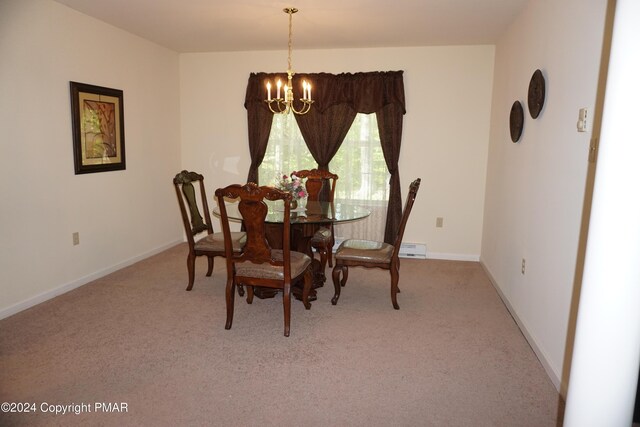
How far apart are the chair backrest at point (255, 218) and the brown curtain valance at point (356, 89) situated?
2443 mm

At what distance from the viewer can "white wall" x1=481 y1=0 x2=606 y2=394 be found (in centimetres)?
221

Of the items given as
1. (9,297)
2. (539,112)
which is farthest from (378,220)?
(9,297)

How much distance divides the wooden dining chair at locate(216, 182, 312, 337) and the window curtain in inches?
86.0

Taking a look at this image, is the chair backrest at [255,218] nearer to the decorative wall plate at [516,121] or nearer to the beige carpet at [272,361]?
the beige carpet at [272,361]

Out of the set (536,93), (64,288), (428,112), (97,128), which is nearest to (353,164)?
(428,112)

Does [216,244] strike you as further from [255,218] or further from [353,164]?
[353,164]

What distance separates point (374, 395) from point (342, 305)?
49.5 inches

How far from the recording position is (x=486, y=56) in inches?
183

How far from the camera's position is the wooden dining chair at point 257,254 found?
2643mm

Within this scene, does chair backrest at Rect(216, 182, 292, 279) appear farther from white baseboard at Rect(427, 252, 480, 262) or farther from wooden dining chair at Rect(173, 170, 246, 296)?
white baseboard at Rect(427, 252, 480, 262)

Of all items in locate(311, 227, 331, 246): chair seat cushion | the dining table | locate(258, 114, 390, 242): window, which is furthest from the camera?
locate(258, 114, 390, 242): window

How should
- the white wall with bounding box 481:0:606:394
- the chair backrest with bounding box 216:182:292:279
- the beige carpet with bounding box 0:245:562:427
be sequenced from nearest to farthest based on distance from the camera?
the beige carpet with bounding box 0:245:562:427, the white wall with bounding box 481:0:606:394, the chair backrest with bounding box 216:182:292:279

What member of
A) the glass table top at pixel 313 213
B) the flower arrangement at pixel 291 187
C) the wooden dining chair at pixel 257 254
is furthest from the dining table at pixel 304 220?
the wooden dining chair at pixel 257 254

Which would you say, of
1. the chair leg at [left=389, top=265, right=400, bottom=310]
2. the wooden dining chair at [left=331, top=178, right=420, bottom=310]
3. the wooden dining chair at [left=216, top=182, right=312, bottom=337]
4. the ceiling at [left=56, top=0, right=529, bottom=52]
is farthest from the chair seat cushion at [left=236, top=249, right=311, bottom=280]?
the ceiling at [left=56, top=0, right=529, bottom=52]
